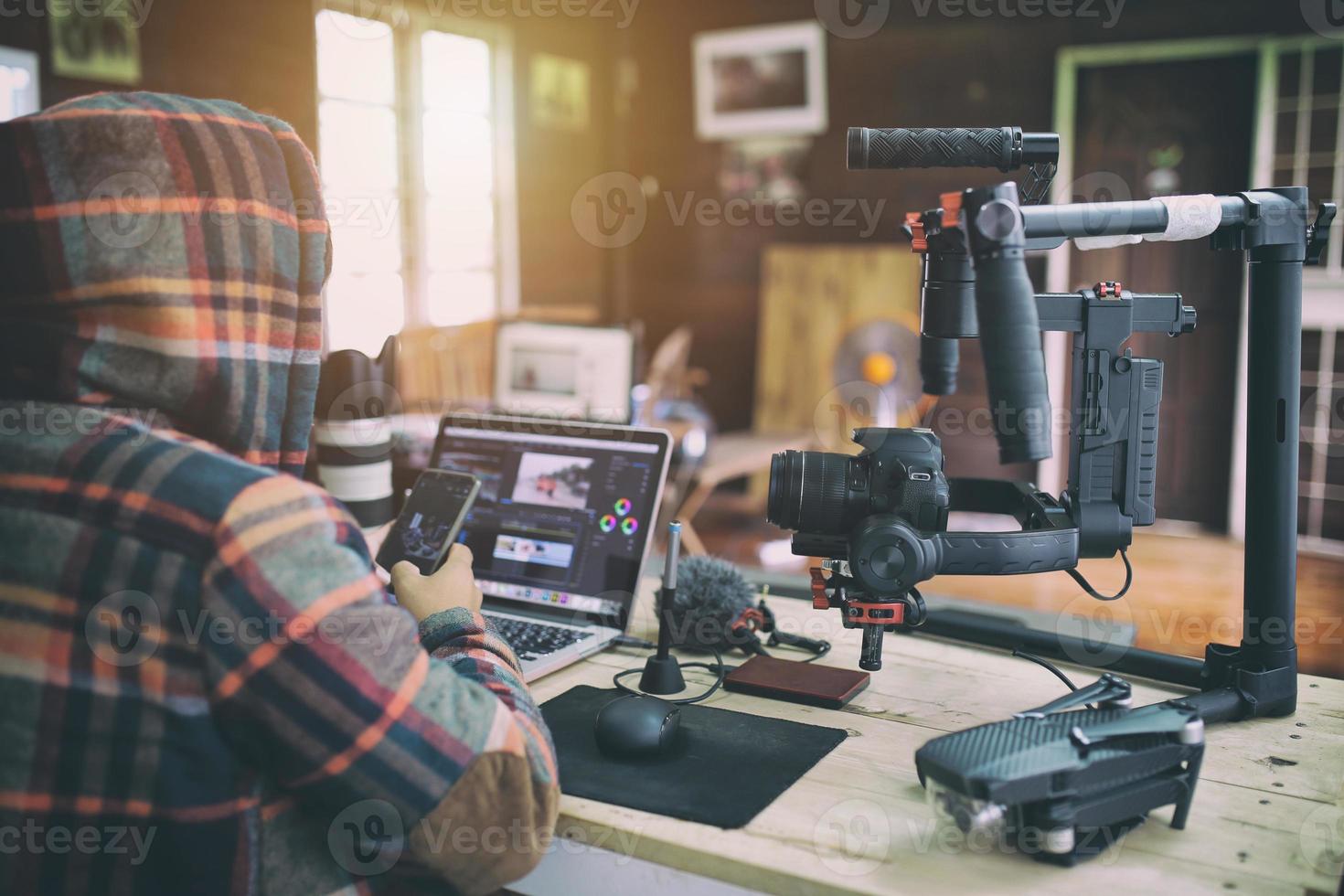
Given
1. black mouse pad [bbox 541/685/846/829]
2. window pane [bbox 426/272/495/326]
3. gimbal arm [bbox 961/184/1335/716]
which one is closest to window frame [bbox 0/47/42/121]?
window pane [bbox 426/272/495/326]

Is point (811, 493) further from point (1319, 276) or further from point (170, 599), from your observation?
point (1319, 276)

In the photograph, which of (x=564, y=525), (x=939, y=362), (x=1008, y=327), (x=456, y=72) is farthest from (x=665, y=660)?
(x=456, y=72)

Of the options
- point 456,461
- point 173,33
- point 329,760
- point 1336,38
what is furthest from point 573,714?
point 1336,38

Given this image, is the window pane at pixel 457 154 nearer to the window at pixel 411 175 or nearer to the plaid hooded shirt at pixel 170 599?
the window at pixel 411 175

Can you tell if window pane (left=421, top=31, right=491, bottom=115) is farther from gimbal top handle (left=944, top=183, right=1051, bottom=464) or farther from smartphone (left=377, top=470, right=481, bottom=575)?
gimbal top handle (left=944, top=183, right=1051, bottom=464)

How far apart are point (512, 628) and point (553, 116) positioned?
17.2 ft

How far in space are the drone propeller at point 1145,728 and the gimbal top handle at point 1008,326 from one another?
0.25 metres

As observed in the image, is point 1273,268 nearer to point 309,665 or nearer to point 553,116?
point 309,665

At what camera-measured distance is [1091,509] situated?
1172mm

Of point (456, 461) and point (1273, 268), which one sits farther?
point (456, 461)

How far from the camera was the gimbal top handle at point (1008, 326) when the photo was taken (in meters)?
0.95

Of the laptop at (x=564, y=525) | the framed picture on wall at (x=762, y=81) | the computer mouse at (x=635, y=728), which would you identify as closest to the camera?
the computer mouse at (x=635, y=728)

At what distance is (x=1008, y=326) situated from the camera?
3.14 ft

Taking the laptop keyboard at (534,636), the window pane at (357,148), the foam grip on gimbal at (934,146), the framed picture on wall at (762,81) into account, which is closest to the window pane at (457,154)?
the window pane at (357,148)
